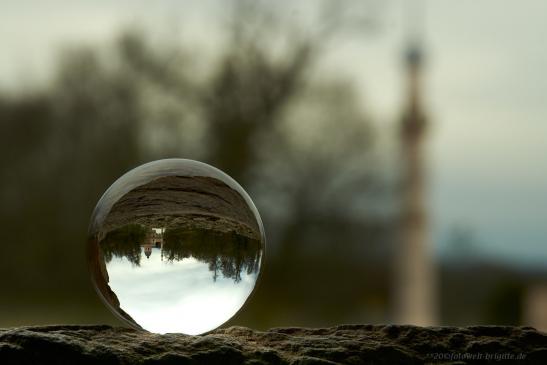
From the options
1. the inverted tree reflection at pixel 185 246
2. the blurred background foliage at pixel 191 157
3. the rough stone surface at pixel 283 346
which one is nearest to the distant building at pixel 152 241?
the inverted tree reflection at pixel 185 246

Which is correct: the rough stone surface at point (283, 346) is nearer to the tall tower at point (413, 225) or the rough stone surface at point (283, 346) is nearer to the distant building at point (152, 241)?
the distant building at point (152, 241)

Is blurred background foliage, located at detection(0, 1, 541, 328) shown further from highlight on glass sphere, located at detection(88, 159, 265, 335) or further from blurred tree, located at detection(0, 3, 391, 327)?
highlight on glass sphere, located at detection(88, 159, 265, 335)

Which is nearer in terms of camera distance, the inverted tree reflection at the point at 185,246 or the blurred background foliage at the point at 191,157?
the inverted tree reflection at the point at 185,246

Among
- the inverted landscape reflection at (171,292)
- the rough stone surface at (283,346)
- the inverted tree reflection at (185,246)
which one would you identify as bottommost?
the rough stone surface at (283,346)

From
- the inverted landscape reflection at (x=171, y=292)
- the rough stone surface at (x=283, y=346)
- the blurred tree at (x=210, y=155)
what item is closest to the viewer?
the rough stone surface at (x=283, y=346)

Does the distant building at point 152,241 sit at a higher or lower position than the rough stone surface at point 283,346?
higher

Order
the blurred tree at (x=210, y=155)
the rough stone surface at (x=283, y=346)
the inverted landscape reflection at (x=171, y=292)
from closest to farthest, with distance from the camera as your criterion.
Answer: the rough stone surface at (x=283, y=346) < the inverted landscape reflection at (x=171, y=292) < the blurred tree at (x=210, y=155)

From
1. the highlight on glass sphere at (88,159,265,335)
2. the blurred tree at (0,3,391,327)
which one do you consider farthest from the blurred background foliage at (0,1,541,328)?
the highlight on glass sphere at (88,159,265,335)
